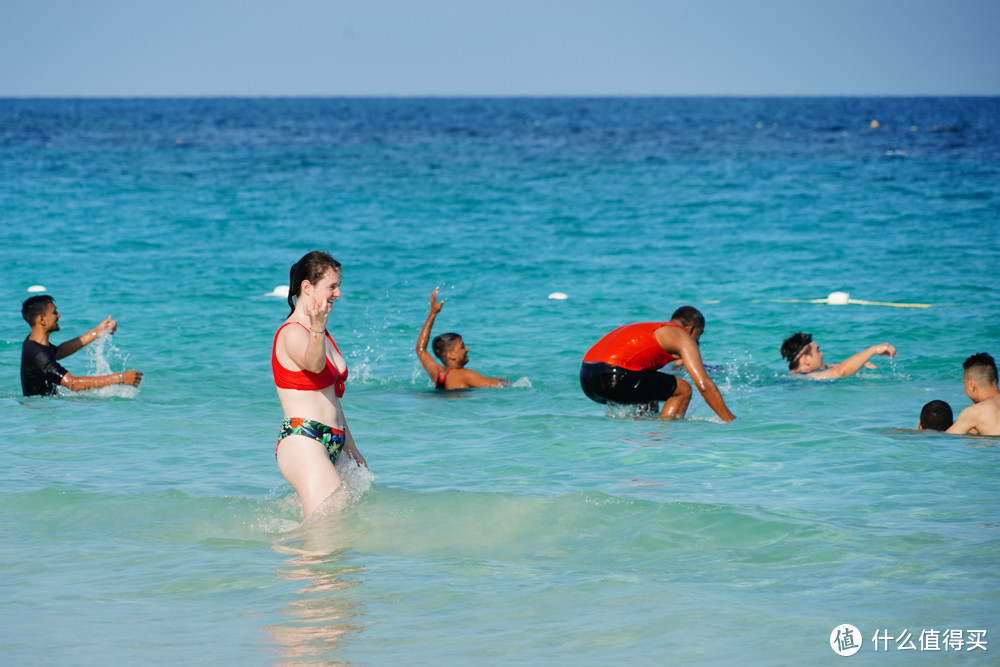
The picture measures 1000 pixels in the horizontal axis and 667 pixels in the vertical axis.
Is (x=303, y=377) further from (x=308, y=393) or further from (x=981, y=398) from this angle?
(x=981, y=398)

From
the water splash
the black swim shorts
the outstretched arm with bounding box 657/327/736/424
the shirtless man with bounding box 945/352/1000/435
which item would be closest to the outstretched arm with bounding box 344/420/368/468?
the outstretched arm with bounding box 657/327/736/424

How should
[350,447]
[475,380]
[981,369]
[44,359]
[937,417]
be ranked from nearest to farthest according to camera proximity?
[350,447] → [981,369] → [937,417] → [44,359] → [475,380]

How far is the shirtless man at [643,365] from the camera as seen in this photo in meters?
8.99

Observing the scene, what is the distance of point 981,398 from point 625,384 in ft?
9.98

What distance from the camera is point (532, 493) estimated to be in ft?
23.7

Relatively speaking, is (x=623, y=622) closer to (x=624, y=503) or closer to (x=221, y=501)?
(x=624, y=503)

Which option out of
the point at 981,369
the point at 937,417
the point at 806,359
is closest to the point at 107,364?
the point at 806,359

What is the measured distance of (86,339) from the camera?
10.0 meters

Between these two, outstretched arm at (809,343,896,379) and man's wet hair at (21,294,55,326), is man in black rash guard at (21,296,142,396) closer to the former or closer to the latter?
man's wet hair at (21,294,55,326)

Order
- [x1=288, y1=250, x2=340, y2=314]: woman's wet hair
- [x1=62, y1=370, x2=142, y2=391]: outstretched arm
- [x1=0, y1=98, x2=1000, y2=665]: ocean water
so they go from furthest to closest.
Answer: [x1=62, y1=370, x2=142, y2=391]: outstretched arm, [x1=288, y1=250, x2=340, y2=314]: woman's wet hair, [x1=0, y1=98, x2=1000, y2=665]: ocean water

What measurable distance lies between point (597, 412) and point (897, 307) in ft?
27.7

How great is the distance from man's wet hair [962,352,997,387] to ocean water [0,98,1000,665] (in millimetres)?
560

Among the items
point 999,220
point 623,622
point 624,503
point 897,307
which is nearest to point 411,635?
point 623,622

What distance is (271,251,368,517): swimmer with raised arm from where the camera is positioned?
5.36 m
